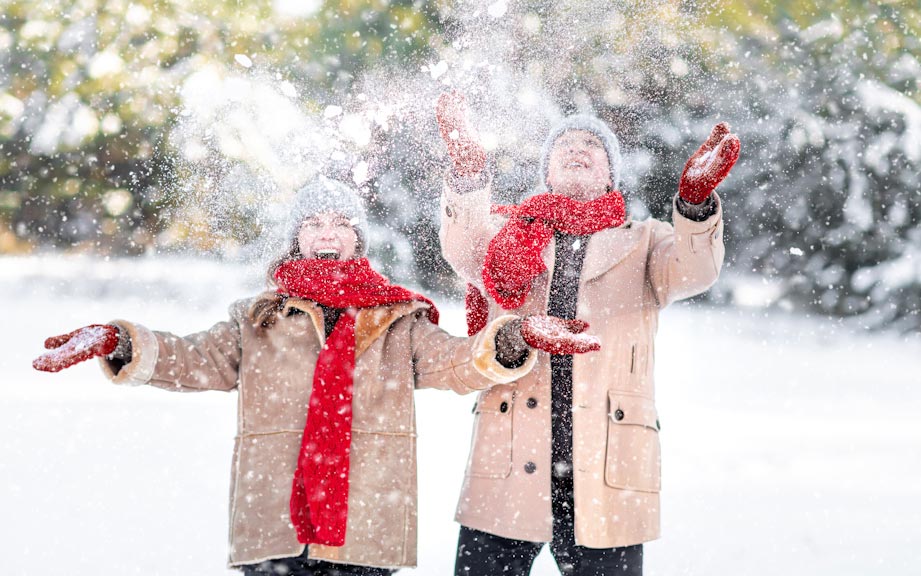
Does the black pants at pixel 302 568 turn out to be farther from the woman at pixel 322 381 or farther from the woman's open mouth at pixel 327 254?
the woman's open mouth at pixel 327 254

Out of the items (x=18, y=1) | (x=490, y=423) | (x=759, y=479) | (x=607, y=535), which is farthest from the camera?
(x=18, y=1)

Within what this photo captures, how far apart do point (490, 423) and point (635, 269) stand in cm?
56

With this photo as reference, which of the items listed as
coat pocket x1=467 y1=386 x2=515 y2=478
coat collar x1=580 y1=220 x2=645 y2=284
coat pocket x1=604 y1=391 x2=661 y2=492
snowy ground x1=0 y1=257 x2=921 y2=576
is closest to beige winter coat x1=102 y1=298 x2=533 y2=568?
coat pocket x1=467 y1=386 x2=515 y2=478

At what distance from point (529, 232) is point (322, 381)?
2.19 feet

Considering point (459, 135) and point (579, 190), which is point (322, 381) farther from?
point (579, 190)

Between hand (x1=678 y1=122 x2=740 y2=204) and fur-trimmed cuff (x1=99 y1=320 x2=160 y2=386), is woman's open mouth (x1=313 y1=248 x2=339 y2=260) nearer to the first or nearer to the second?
fur-trimmed cuff (x1=99 y1=320 x2=160 y2=386)

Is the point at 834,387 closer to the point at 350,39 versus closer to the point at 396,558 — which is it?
the point at 350,39

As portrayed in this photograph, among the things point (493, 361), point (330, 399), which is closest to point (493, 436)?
point (493, 361)

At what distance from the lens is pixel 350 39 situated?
5.98m

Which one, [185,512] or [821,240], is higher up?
[821,240]

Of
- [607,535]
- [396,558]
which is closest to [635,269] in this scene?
[607,535]

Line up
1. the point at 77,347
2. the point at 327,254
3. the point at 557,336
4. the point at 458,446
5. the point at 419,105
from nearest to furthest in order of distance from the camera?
1. the point at 557,336
2. the point at 77,347
3. the point at 327,254
4. the point at 458,446
5. the point at 419,105

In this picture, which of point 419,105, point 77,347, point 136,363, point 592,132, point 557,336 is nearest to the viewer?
point 557,336

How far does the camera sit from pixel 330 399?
92.7 inches
